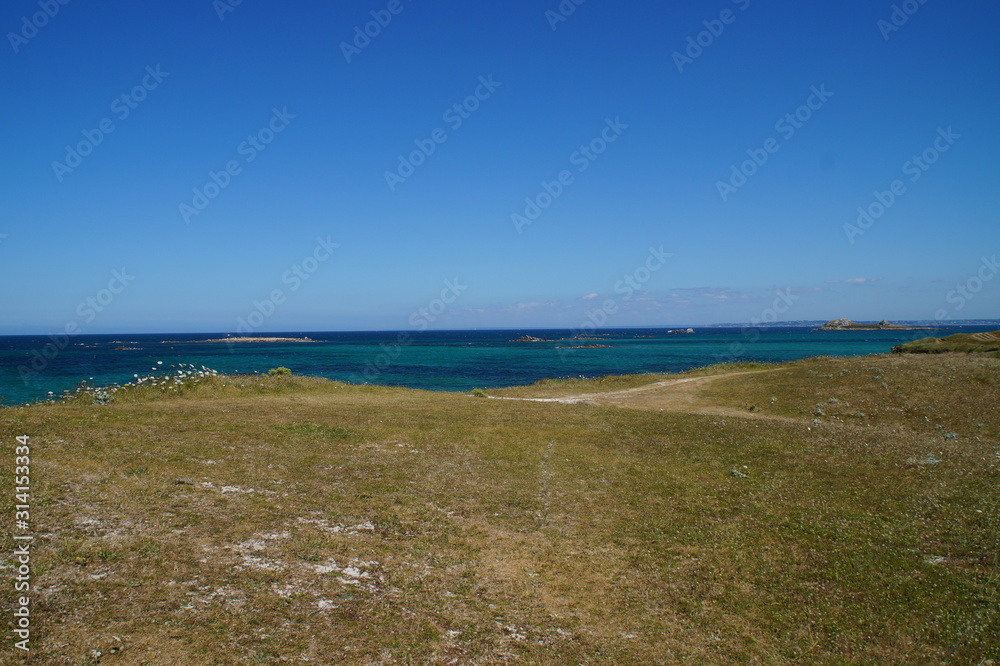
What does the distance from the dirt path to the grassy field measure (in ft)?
30.7

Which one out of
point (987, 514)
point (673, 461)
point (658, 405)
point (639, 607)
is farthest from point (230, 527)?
point (658, 405)

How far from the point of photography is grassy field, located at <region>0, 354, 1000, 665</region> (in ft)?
28.8

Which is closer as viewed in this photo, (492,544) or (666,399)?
(492,544)

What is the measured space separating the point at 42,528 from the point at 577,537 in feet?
37.8

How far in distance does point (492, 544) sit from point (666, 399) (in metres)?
30.8

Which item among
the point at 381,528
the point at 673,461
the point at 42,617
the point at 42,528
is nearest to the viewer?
the point at 42,617

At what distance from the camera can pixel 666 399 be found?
134 ft

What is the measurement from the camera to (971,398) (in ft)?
102

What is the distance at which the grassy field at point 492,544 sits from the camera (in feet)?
28.8

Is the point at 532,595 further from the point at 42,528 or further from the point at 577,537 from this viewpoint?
the point at 42,528

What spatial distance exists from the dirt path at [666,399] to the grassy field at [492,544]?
937cm

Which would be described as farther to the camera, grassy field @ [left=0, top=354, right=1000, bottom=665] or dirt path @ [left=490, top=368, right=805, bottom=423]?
dirt path @ [left=490, top=368, right=805, bottom=423]

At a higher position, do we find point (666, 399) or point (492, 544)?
point (492, 544)

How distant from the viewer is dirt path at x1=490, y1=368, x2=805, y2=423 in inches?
1396
